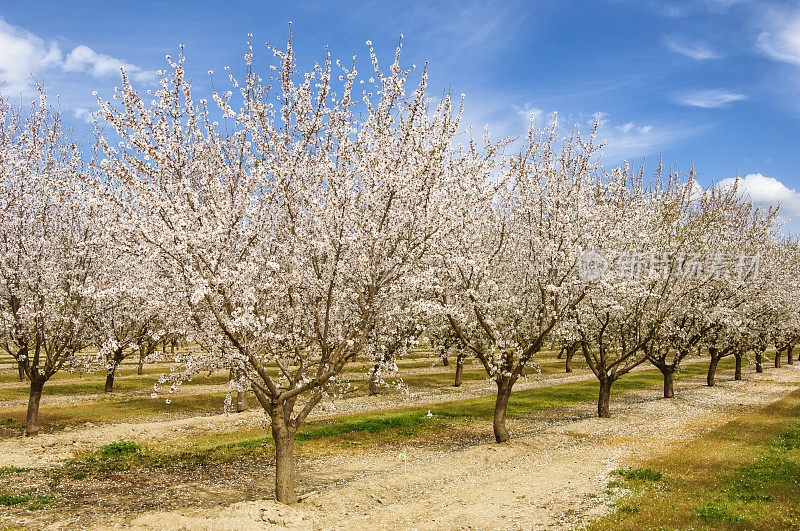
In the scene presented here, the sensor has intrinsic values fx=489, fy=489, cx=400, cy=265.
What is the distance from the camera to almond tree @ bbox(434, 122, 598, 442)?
2011 cm

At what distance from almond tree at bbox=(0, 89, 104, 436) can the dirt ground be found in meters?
5.30

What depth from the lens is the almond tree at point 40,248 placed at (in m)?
23.8

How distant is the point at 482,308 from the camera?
72.4ft

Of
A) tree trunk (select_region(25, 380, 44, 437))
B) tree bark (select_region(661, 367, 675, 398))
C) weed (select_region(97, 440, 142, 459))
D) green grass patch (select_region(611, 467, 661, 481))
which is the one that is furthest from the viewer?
tree bark (select_region(661, 367, 675, 398))

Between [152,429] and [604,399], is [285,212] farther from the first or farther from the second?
[604,399]

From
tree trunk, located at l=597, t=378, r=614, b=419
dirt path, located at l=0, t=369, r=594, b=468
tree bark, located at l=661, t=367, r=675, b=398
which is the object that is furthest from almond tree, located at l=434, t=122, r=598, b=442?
tree bark, located at l=661, t=367, r=675, b=398

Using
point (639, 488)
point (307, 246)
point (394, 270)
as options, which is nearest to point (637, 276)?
point (639, 488)

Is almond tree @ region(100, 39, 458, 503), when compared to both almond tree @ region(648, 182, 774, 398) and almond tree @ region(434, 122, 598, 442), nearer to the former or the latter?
almond tree @ region(434, 122, 598, 442)

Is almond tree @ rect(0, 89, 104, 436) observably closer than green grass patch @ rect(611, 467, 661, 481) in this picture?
No

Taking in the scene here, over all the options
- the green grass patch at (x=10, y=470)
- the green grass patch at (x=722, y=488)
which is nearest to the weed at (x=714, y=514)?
the green grass patch at (x=722, y=488)

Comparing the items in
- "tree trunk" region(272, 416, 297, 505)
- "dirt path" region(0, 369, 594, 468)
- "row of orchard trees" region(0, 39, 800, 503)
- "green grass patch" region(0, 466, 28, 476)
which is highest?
"row of orchard trees" region(0, 39, 800, 503)

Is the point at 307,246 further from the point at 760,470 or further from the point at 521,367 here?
the point at 760,470

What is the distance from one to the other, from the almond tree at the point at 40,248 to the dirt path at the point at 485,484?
15196mm

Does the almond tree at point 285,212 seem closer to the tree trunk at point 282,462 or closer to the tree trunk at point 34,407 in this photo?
the tree trunk at point 282,462
